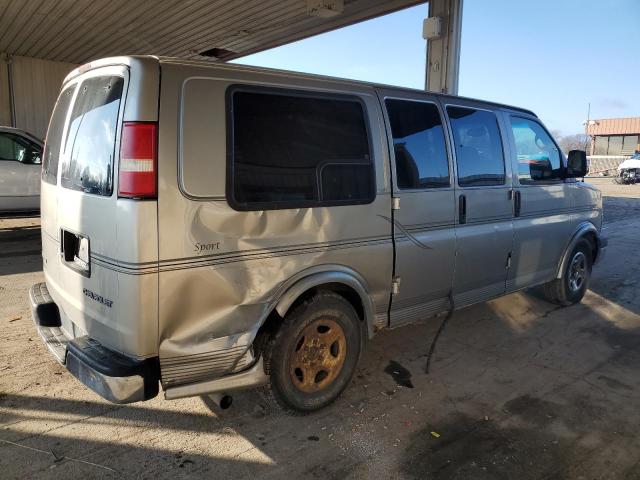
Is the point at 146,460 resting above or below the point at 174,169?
below

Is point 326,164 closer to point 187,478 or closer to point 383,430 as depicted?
point 383,430

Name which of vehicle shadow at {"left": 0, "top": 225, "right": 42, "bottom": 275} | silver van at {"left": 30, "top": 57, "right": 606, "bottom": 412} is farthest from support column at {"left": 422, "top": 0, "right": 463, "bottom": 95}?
vehicle shadow at {"left": 0, "top": 225, "right": 42, "bottom": 275}

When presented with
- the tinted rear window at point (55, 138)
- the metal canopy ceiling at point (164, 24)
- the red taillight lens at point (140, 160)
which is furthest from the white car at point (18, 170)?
the red taillight lens at point (140, 160)

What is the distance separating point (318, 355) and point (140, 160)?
1.69m

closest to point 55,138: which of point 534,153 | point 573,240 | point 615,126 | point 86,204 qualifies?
point 86,204

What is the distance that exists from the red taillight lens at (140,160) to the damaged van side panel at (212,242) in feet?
0.15

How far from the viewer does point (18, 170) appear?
8.95 metres

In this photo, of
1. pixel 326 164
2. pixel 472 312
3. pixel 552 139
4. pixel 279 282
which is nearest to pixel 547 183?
pixel 552 139

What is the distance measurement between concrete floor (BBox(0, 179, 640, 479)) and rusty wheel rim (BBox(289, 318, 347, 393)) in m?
0.24

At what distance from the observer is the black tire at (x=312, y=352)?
308 cm

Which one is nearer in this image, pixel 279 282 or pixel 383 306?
pixel 279 282

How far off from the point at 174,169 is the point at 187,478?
1.63m

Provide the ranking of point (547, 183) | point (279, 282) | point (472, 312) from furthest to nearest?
point (472, 312)
point (547, 183)
point (279, 282)

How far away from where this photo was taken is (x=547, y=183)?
507cm
